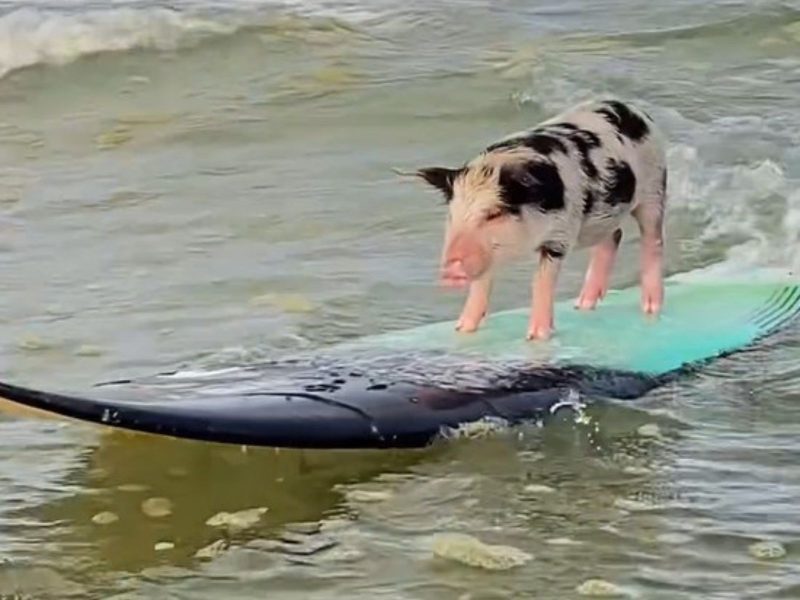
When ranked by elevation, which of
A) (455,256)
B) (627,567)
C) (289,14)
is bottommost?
(627,567)

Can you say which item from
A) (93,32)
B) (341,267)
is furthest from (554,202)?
(93,32)

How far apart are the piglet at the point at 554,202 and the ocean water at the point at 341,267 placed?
487 mm

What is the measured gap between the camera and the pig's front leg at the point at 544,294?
17.8ft

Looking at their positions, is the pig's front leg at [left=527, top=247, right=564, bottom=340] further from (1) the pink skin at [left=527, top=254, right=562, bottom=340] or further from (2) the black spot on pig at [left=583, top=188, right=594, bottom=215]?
(2) the black spot on pig at [left=583, top=188, right=594, bottom=215]

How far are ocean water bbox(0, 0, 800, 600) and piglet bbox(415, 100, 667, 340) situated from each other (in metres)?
0.49

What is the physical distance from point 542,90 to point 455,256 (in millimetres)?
5702

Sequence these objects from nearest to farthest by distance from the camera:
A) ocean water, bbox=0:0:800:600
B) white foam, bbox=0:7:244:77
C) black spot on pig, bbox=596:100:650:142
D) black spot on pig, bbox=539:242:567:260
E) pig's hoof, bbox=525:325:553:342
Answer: ocean water, bbox=0:0:800:600 → black spot on pig, bbox=539:242:567:260 → pig's hoof, bbox=525:325:553:342 → black spot on pig, bbox=596:100:650:142 → white foam, bbox=0:7:244:77

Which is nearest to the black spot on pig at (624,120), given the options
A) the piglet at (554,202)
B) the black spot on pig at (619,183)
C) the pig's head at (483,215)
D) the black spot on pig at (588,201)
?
the piglet at (554,202)

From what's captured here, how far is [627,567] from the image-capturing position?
404cm

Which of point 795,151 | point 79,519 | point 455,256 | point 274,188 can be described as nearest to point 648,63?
point 795,151

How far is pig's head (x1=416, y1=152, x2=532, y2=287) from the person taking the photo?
5230 millimetres

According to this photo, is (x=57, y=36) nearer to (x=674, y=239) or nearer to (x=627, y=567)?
(x=674, y=239)

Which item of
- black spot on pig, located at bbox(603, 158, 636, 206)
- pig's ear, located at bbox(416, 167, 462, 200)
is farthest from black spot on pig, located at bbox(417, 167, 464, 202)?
black spot on pig, located at bbox(603, 158, 636, 206)

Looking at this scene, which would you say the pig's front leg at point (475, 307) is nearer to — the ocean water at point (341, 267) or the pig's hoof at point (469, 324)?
the pig's hoof at point (469, 324)
